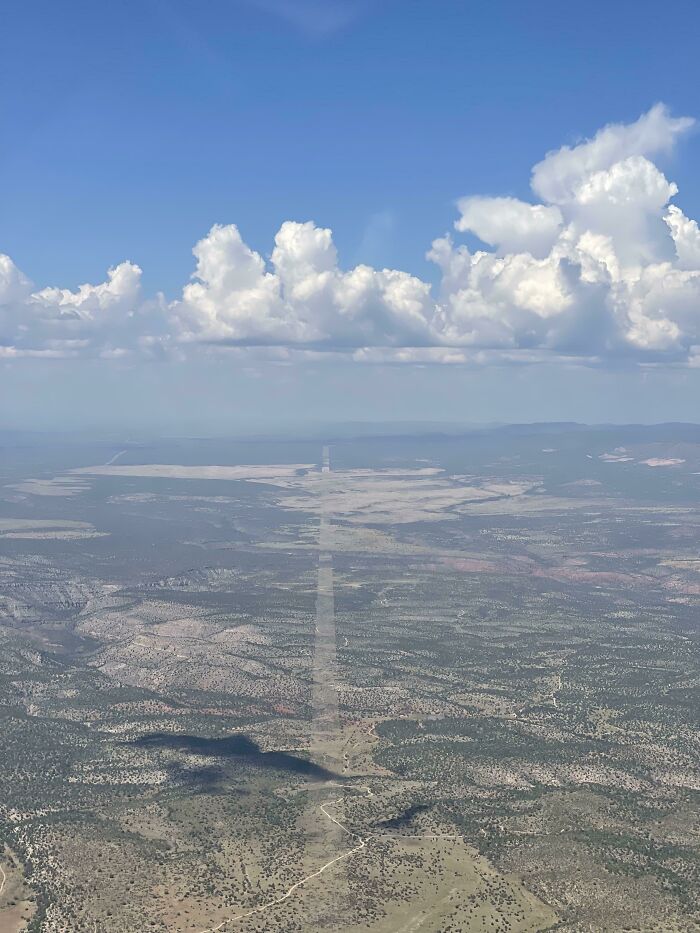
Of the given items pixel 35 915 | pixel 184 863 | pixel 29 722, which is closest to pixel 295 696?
pixel 29 722

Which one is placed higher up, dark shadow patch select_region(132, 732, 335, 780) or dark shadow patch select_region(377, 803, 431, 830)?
dark shadow patch select_region(132, 732, 335, 780)

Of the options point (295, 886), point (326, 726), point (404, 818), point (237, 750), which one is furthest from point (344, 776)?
point (295, 886)

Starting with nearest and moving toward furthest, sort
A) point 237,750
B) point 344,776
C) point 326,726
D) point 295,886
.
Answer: point 295,886, point 344,776, point 237,750, point 326,726

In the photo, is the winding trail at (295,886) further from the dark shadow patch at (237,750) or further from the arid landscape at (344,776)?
the dark shadow patch at (237,750)

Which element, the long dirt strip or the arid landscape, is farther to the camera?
the long dirt strip

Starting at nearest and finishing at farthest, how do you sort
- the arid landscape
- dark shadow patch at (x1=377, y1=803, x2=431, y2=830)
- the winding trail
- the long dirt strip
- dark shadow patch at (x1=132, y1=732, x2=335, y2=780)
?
the winding trail, the arid landscape, the long dirt strip, dark shadow patch at (x1=377, y1=803, x2=431, y2=830), dark shadow patch at (x1=132, y1=732, x2=335, y2=780)

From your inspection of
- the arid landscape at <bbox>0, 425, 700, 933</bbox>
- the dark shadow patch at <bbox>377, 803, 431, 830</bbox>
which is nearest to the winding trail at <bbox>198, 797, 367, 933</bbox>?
the arid landscape at <bbox>0, 425, 700, 933</bbox>

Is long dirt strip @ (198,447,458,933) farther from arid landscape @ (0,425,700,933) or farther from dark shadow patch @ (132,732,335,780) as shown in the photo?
dark shadow patch @ (132,732,335,780)

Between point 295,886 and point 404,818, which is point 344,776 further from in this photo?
point 295,886

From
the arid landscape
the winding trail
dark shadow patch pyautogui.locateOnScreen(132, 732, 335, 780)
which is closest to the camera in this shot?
the winding trail

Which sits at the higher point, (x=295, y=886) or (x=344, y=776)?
(x=344, y=776)
